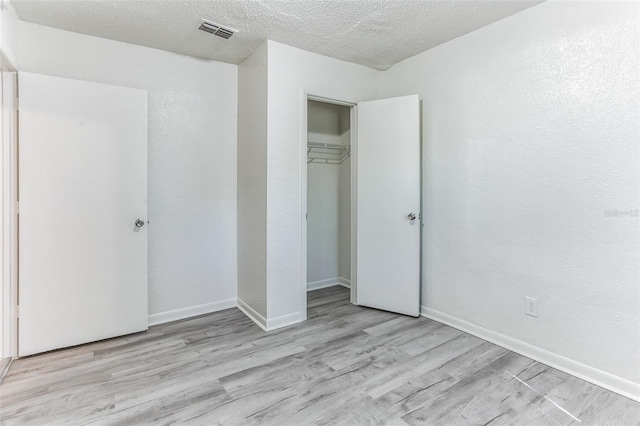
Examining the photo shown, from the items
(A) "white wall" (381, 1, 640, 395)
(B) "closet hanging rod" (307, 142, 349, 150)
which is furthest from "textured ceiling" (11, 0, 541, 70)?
(B) "closet hanging rod" (307, 142, 349, 150)

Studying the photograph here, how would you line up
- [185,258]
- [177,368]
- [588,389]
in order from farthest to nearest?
1. [185,258]
2. [177,368]
3. [588,389]

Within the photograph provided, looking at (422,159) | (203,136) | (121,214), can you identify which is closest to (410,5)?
(422,159)

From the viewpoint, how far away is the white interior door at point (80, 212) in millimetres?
2232

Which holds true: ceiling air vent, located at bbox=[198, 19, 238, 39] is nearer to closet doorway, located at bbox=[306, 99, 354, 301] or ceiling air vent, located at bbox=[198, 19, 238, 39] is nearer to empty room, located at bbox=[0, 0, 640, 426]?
empty room, located at bbox=[0, 0, 640, 426]

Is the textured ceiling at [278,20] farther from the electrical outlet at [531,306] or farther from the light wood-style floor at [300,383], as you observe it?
the light wood-style floor at [300,383]

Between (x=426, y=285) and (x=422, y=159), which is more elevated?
(x=422, y=159)

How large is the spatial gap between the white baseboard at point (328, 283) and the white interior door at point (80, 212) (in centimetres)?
180

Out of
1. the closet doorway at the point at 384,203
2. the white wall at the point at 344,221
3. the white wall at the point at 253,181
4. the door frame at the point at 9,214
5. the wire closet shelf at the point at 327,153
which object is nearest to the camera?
the door frame at the point at 9,214

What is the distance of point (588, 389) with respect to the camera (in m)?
1.88

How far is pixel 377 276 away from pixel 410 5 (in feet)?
7.37

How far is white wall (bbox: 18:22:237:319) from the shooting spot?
263 cm

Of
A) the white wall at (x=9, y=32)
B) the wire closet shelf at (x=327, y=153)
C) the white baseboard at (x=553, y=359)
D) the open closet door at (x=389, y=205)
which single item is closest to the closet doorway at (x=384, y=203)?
the open closet door at (x=389, y=205)

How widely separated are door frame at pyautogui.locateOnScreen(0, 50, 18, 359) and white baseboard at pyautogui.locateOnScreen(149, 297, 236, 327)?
902 millimetres

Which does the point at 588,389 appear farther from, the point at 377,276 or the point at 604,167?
the point at 377,276
